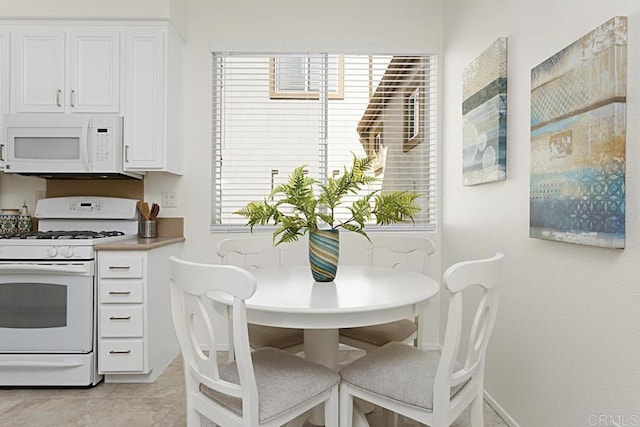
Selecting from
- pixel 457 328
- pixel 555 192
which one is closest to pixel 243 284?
pixel 457 328

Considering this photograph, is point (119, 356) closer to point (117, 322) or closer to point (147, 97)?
point (117, 322)

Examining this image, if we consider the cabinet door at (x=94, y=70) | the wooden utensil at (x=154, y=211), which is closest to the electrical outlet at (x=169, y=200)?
the wooden utensil at (x=154, y=211)

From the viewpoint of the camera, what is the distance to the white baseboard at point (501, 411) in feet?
7.00

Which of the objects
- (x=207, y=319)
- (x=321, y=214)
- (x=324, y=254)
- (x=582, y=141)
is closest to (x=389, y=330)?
(x=324, y=254)

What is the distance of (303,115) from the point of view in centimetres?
338

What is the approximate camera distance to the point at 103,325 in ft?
8.53

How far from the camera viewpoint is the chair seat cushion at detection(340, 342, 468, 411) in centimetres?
149

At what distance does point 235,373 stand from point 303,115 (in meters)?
2.21

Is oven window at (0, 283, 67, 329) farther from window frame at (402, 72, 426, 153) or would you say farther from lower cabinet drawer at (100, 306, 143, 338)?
window frame at (402, 72, 426, 153)

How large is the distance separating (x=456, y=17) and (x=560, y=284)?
6.64ft

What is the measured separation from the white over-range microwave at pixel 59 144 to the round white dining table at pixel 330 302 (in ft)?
4.65

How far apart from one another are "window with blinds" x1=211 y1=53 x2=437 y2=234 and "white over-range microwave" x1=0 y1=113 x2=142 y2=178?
748 millimetres

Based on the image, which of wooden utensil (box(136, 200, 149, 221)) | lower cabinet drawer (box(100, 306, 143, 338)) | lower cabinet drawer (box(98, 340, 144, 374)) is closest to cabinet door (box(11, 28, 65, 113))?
wooden utensil (box(136, 200, 149, 221))

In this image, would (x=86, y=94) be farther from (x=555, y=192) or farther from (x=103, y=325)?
(x=555, y=192)
